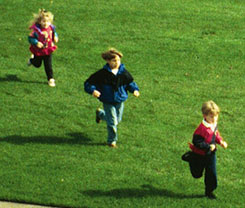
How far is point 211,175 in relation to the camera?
864 centimetres

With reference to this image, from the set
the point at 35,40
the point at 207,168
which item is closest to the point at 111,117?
the point at 207,168

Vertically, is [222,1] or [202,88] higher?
[222,1]

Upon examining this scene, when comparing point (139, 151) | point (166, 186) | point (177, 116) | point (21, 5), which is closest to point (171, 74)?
point (177, 116)

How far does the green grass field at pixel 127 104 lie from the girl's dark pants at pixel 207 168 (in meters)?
0.27

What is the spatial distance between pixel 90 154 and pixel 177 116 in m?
2.30

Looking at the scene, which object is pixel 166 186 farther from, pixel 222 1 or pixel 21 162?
pixel 222 1

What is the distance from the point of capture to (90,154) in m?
10.1

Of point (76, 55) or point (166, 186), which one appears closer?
point (166, 186)

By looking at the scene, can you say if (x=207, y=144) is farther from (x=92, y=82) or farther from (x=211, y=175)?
Answer: (x=92, y=82)

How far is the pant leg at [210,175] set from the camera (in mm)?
8570

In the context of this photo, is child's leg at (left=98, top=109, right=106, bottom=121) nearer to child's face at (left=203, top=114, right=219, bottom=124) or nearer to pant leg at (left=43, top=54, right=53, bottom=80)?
pant leg at (left=43, top=54, right=53, bottom=80)

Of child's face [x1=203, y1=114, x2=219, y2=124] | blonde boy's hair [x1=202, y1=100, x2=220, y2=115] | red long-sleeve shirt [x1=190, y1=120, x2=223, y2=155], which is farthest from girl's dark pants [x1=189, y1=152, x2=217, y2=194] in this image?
blonde boy's hair [x1=202, y1=100, x2=220, y2=115]

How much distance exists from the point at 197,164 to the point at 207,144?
46 centimetres

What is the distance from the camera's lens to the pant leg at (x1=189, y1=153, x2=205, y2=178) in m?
8.61
